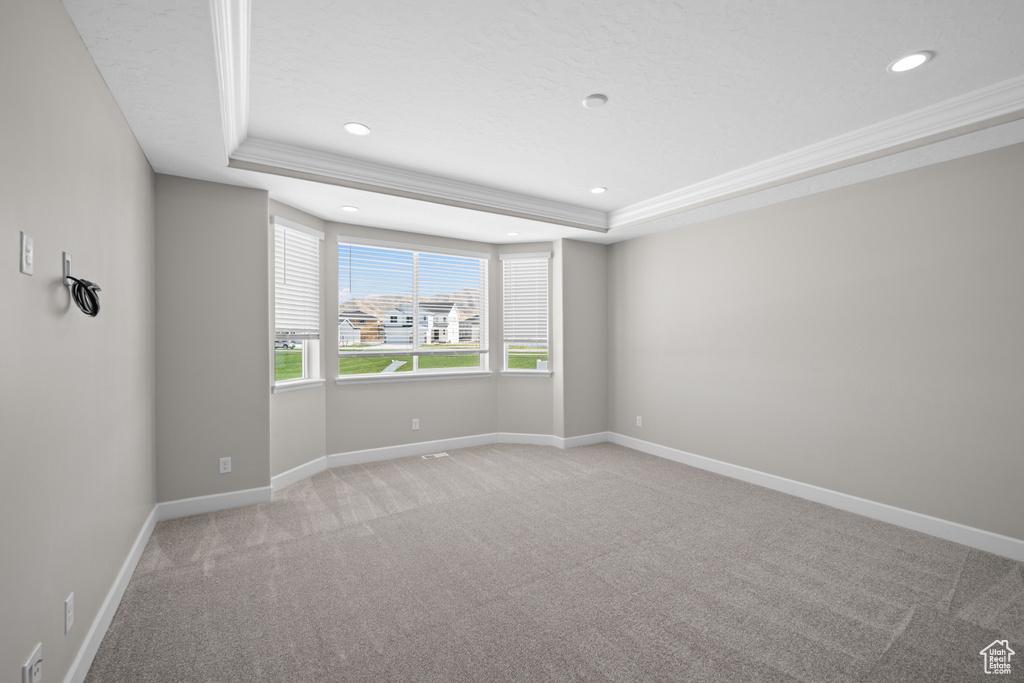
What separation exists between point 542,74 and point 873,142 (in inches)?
90.3

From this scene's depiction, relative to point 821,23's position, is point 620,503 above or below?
below

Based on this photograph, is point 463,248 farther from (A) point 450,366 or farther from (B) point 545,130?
(B) point 545,130

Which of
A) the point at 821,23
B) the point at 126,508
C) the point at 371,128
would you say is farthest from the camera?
the point at 371,128

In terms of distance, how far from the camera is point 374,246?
15.9 ft

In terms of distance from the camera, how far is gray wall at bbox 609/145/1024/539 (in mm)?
2795

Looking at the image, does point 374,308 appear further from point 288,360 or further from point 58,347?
point 58,347

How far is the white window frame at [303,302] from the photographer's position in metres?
3.95

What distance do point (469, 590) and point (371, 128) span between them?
2.89 meters

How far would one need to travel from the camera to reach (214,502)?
3.39 m

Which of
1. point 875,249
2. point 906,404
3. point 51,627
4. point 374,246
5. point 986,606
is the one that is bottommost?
point 986,606

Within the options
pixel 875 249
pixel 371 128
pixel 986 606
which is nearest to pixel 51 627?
pixel 371 128

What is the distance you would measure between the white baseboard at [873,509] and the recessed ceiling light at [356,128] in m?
4.26

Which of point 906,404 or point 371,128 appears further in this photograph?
point 906,404

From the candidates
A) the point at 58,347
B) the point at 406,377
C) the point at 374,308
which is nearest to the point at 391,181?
the point at 374,308
